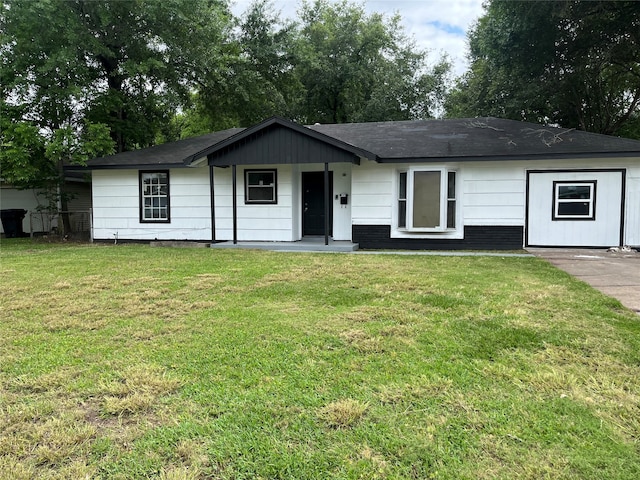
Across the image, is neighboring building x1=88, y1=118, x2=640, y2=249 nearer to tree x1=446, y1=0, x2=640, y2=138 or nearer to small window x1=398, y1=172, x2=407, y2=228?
small window x1=398, y1=172, x2=407, y2=228

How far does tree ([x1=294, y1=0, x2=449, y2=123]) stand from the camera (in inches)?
953

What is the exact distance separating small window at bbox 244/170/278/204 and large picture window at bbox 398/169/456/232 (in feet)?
11.5

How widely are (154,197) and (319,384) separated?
10.9m

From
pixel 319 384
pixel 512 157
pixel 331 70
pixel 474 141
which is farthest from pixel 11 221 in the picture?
pixel 319 384

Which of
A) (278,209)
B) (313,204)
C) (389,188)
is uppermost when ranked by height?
(389,188)

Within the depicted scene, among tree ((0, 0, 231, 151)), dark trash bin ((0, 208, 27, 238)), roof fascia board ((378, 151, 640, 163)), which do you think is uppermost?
tree ((0, 0, 231, 151))

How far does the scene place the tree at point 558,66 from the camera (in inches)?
485

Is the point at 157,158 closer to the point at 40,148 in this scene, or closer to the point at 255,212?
the point at 255,212

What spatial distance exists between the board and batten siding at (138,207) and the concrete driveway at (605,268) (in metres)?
8.52

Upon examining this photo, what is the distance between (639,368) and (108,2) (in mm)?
15081

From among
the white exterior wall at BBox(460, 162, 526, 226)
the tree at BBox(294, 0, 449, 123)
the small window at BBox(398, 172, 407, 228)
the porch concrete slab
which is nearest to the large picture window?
the small window at BBox(398, 172, 407, 228)

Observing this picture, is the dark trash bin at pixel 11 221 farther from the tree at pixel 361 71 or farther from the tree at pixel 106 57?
the tree at pixel 361 71

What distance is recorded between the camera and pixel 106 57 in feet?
47.8

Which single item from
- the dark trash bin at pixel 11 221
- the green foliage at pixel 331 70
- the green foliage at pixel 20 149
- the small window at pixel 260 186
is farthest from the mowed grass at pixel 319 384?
the green foliage at pixel 331 70
